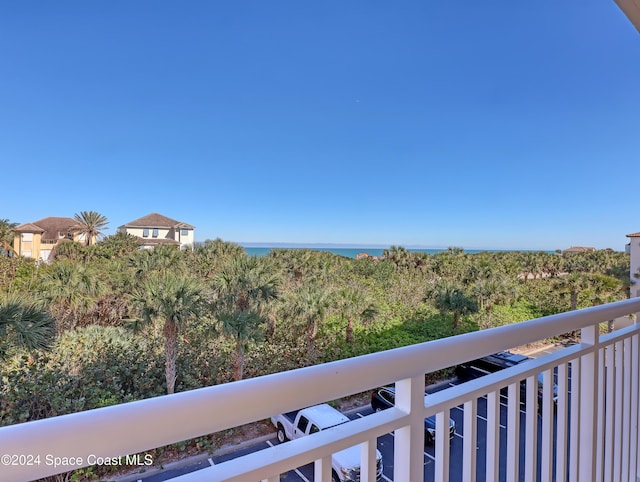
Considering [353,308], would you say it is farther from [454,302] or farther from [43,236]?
[43,236]

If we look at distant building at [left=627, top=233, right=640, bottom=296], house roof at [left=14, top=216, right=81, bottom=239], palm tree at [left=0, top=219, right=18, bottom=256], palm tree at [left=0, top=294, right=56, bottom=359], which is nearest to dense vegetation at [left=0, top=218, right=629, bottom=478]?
palm tree at [left=0, top=294, right=56, bottom=359]

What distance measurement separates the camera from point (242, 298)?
687 cm

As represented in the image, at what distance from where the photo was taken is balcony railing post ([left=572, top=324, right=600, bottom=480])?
2.95 feet

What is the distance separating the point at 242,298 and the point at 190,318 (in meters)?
1.32

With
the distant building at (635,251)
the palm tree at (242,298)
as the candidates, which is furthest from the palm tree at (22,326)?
the distant building at (635,251)

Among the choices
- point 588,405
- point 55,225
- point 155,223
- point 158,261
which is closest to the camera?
point 588,405

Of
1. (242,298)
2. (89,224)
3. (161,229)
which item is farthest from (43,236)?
(242,298)

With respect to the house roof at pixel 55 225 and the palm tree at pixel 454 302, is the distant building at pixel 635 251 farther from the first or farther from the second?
the house roof at pixel 55 225

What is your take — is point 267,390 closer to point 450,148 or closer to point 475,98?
point 475,98

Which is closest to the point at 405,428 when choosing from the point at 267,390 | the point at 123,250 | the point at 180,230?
the point at 267,390

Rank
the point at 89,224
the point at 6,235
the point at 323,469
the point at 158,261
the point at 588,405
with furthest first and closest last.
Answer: the point at 89,224 < the point at 158,261 < the point at 6,235 < the point at 588,405 < the point at 323,469

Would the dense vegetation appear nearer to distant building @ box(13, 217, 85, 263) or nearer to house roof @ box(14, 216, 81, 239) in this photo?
distant building @ box(13, 217, 85, 263)

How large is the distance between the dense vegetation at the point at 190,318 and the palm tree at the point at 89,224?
2.56 meters

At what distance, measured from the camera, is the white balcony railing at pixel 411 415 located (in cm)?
29
